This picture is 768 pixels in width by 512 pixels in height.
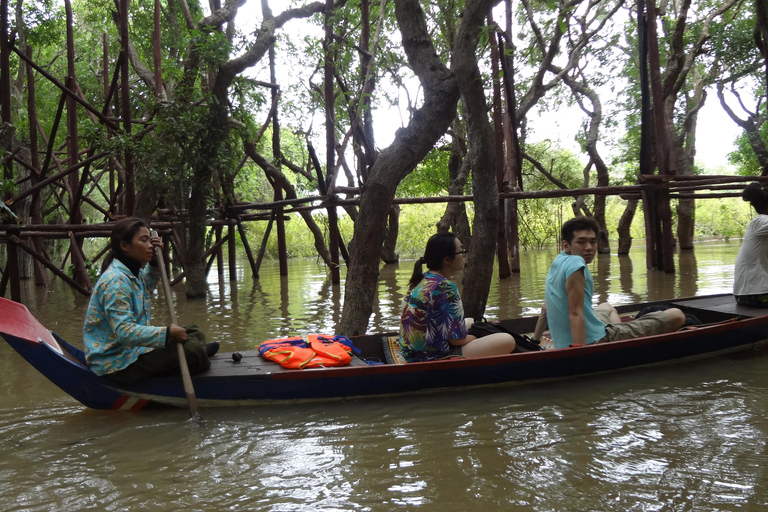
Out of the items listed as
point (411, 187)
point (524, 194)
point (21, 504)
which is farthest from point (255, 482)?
point (411, 187)

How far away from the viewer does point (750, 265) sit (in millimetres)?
5633

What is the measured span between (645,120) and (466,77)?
20.2 ft

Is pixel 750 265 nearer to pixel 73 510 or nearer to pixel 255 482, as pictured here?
pixel 255 482

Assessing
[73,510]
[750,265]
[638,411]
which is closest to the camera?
[73,510]

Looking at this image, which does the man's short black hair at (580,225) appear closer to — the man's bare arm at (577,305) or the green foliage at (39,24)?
the man's bare arm at (577,305)

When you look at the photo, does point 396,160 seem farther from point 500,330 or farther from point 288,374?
point 288,374

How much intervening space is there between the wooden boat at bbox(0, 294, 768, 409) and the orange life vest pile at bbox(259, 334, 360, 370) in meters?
0.07

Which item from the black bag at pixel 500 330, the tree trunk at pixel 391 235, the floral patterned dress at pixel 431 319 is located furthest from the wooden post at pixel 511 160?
the floral patterned dress at pixel 431 319

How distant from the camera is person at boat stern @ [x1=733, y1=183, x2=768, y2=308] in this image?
17.9 feet

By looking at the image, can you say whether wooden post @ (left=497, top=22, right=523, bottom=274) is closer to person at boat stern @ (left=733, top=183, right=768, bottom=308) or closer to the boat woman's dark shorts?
person at boat stern @ (left=733, top=183, right=768, bottom=308)

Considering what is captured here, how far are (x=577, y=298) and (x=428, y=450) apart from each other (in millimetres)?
1625

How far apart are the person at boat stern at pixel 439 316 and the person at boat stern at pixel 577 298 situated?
0.43 metres

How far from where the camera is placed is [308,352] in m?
4.45

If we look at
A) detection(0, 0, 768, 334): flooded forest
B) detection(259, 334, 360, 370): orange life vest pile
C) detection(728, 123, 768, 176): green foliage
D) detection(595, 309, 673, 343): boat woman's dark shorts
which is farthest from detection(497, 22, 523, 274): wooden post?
detection(728, 123, 768, 176): green foliage
